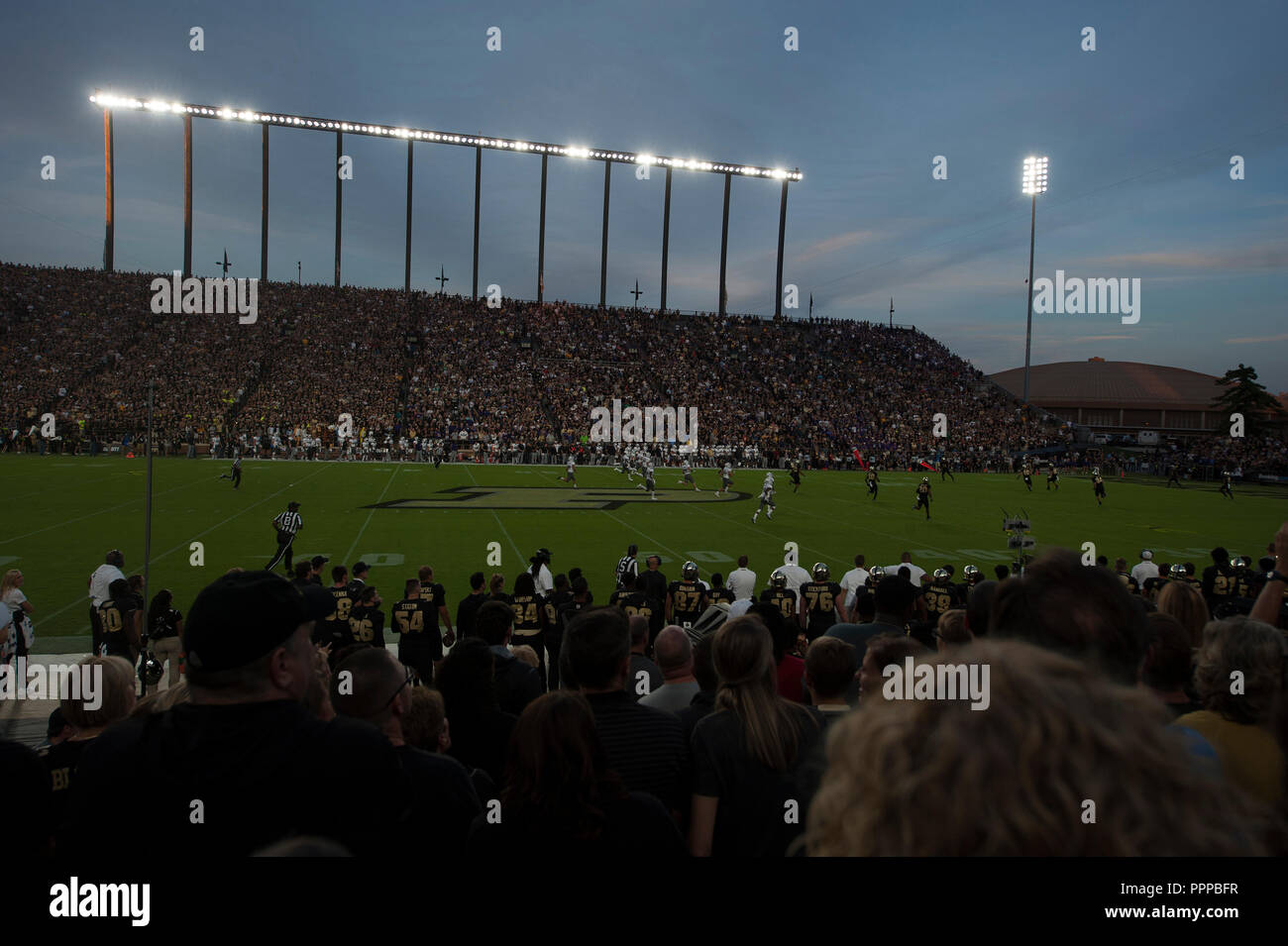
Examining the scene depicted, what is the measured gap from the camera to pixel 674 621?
10797 millimetres

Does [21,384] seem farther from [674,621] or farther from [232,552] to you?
[674,621]

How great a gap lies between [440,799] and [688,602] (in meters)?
7.42

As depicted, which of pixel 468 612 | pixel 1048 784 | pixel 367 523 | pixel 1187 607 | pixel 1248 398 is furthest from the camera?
pixel 1248 398

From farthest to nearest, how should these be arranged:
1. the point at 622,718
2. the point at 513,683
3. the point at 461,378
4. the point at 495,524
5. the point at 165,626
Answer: the point at 461,378, the point at 495,524, the point at 165,626, the point at 513,683, the point at 622,718

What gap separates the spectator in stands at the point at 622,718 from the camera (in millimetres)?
3346

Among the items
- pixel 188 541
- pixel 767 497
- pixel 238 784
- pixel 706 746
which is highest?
pixel 238 784

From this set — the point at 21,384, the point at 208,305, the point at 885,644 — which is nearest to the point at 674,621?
the point at 885,644

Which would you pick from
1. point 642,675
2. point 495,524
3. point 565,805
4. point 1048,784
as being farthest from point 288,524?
point 1048,784

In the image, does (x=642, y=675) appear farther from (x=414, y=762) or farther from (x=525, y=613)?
(x=525, y=613)

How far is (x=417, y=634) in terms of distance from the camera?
29.5ft

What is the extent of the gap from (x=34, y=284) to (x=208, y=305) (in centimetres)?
1574

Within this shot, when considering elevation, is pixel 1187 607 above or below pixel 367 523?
above

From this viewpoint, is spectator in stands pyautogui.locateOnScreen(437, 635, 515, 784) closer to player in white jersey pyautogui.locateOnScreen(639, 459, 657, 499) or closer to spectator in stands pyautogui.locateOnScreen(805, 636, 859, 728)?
spectator in stands pyautogui.locateOnScreen(805, 636, 859, 728)

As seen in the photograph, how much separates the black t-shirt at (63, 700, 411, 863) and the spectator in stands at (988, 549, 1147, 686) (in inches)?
84.1
